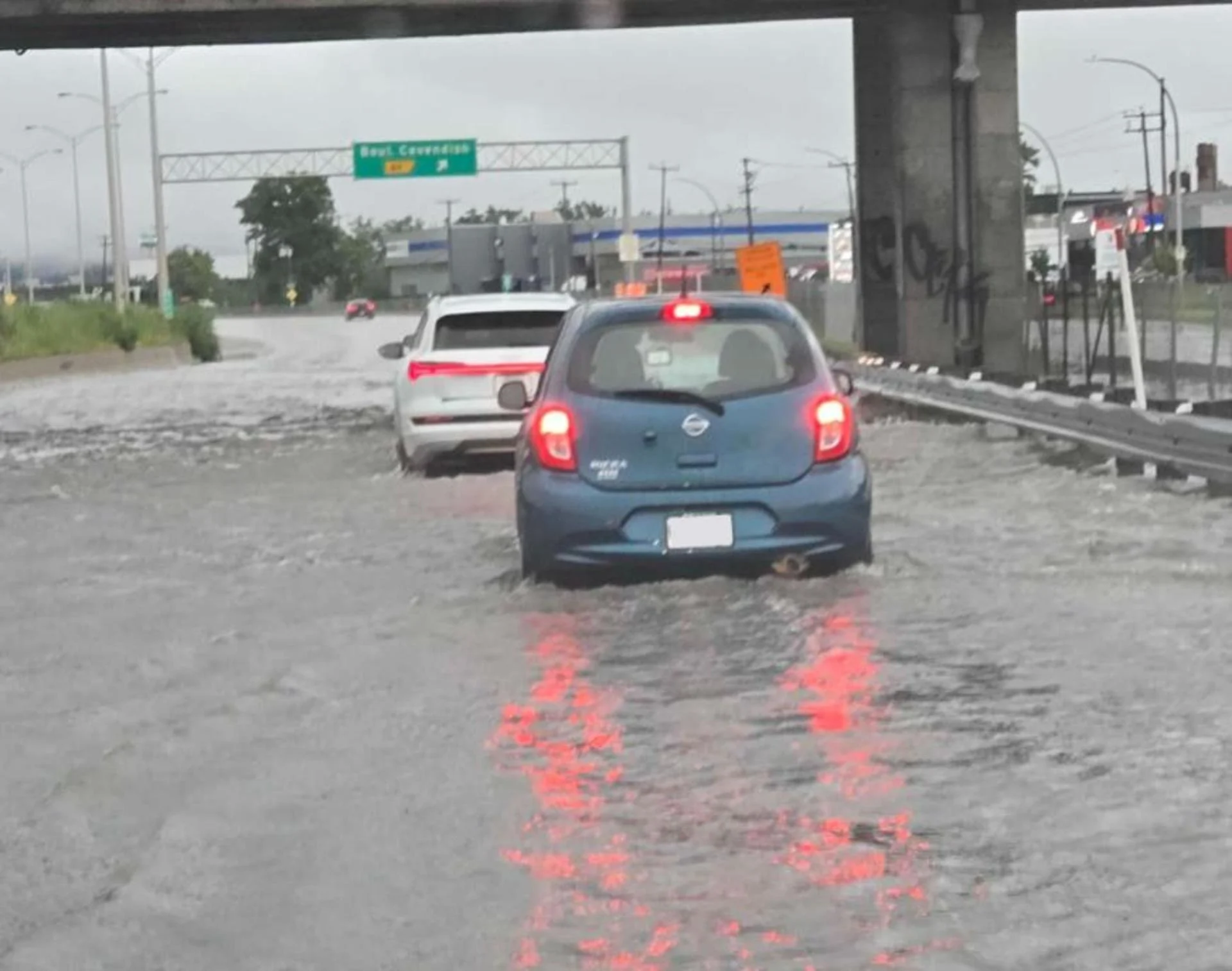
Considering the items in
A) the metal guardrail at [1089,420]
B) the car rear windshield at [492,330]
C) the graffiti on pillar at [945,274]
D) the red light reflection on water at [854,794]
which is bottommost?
the red light reflection on water at [854,794]

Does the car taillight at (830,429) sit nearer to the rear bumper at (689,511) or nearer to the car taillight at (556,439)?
the rear bumper at (689,511)

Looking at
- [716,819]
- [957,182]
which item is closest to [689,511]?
[716,819]

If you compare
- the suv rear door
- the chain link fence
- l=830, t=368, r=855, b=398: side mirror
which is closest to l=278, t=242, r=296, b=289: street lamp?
the chain link fence

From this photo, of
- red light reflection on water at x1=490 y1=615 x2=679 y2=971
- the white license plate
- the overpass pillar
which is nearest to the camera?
red light reflection on water at x1=490 y1=615 x2=679 y2=971

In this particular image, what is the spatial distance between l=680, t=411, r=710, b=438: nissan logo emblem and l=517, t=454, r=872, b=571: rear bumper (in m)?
0.29

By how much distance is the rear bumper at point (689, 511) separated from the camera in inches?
424

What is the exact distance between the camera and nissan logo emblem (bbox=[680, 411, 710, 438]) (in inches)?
426

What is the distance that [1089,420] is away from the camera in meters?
18.7

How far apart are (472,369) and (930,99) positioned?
45.5ft

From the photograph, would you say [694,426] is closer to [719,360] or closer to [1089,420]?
[719,360]

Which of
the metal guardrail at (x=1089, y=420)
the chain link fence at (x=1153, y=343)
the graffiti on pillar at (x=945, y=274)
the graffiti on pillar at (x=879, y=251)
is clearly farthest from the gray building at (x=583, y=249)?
the metal guardrail at (x=1089, y=420)

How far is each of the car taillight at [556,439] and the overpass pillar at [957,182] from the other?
20435 mm

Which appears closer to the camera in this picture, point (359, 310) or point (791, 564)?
point (791, 564)

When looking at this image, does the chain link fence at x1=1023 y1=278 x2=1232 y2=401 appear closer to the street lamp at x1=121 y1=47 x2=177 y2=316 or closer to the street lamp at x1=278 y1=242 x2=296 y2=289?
the street lamp at x1=121 y1=47 x2=177 y2=316
